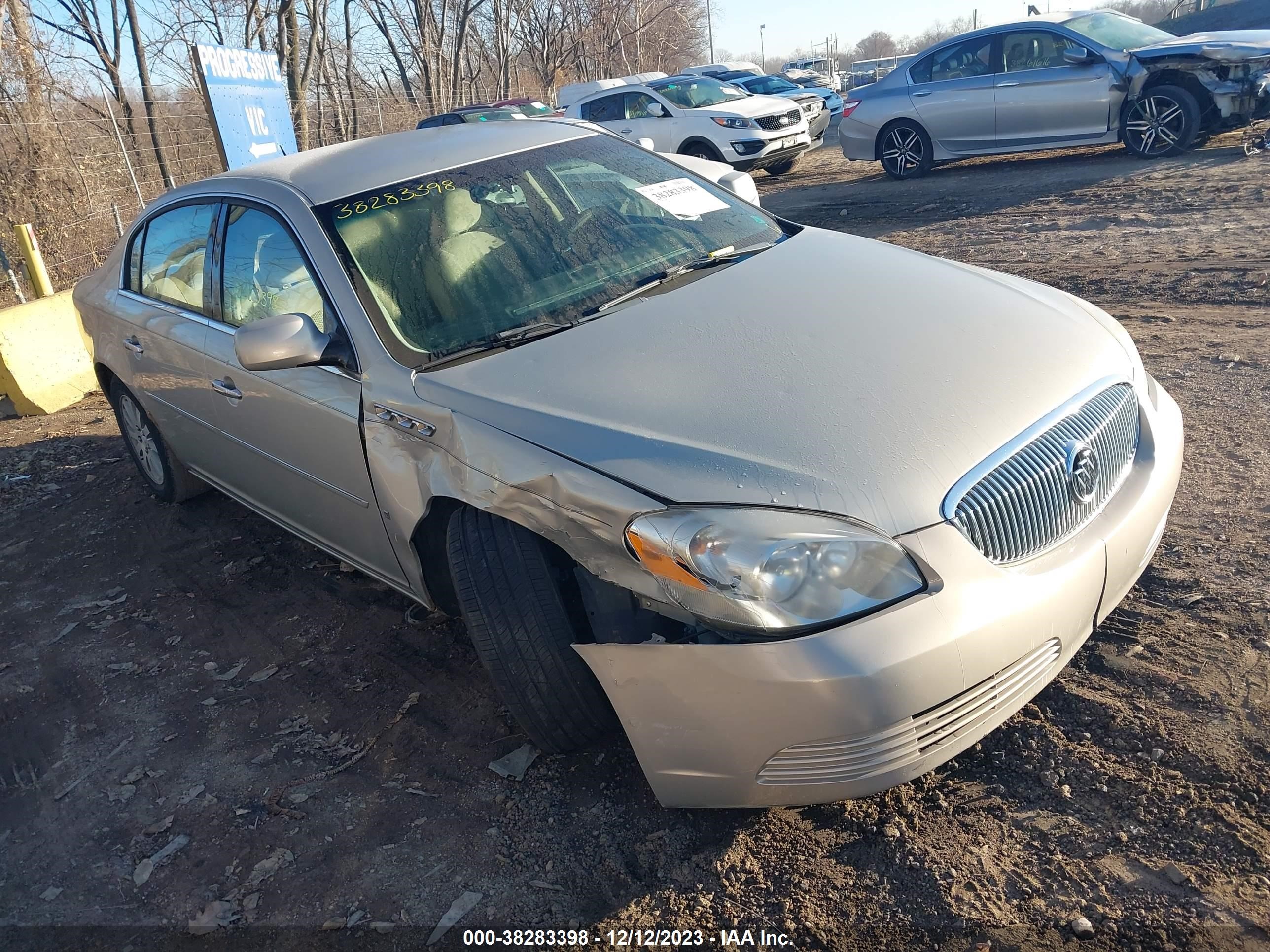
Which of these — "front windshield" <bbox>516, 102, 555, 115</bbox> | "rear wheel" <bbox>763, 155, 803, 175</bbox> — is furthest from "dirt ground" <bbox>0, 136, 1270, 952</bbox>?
"front windshield" <bbox>516, 102, 555, 115</bbox>

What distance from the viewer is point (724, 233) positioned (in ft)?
12.0

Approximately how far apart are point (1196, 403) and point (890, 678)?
3354mm

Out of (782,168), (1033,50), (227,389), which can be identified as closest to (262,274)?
(227,389)

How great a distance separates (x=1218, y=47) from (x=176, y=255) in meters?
9.73

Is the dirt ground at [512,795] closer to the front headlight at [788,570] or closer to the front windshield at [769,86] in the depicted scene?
the front headlight at [788,570]

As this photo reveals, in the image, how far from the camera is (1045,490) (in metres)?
2.32

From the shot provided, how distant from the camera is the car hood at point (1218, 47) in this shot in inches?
362

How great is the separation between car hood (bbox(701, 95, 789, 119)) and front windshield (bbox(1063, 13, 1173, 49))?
4.36m

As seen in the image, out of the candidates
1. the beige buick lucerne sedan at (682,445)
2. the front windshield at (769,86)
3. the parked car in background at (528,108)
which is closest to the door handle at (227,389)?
the beige buick lucerne sedan at (682,445)

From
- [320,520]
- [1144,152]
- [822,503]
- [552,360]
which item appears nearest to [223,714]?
[320,520]

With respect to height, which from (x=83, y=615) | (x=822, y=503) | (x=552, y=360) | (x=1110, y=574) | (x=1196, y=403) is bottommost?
(x=83, y=615)

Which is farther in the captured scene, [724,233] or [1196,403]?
[1196,403]

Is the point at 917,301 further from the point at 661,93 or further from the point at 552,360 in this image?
the point at 661,93

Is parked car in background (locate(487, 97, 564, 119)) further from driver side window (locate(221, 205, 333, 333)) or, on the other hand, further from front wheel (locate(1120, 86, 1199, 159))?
driver side window (locate(221, 205, 333, 333))
